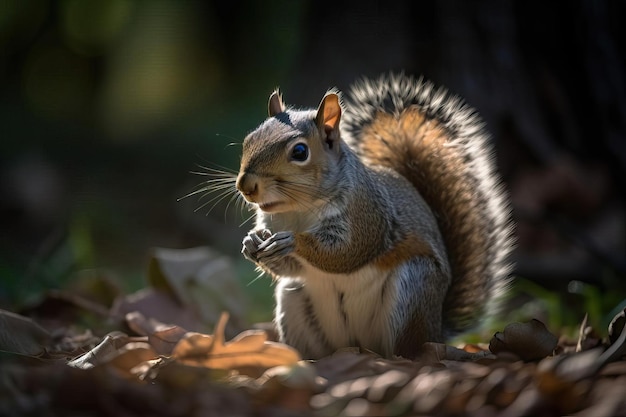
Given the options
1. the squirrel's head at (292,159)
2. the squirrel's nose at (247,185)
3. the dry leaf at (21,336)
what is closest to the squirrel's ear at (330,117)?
the squirrel's head at (292,159)

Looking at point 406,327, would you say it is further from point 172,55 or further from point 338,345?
point 172,55

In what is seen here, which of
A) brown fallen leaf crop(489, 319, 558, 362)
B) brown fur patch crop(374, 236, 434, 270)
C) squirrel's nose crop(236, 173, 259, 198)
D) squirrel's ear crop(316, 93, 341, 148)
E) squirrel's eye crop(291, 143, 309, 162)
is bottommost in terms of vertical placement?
brown fallen leaf crop(489, 319, 558, 362)

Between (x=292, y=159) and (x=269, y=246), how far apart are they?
30 centimetres

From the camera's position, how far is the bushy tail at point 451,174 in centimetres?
301

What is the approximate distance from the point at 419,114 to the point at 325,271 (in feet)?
2.99

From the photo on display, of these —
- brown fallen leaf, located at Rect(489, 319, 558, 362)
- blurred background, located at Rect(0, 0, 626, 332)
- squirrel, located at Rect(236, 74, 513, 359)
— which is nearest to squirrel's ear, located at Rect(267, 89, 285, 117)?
squirrel, located at Rect(236, 74, 513, 359)

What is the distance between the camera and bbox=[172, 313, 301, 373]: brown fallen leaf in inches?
74.0

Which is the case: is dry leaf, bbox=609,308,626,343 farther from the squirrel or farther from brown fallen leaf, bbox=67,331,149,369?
brown fallen leaf, bbox=67,331,149,369

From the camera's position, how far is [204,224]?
5.40m

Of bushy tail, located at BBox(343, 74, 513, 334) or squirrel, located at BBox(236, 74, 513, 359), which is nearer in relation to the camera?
squirrel, located at BBox(236, 74, 513, 359)

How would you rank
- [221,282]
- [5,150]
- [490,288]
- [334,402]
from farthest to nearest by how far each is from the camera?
[5,150] → [221,282] → [490,288] → [334,402]

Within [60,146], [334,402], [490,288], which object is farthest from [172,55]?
[334,402]

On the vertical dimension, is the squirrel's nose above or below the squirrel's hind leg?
above

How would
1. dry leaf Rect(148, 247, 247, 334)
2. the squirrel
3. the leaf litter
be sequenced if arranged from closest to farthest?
1. the leaf litter
2. the squirrel
3. dry leaf Rect(148, 247, 247, 334)
